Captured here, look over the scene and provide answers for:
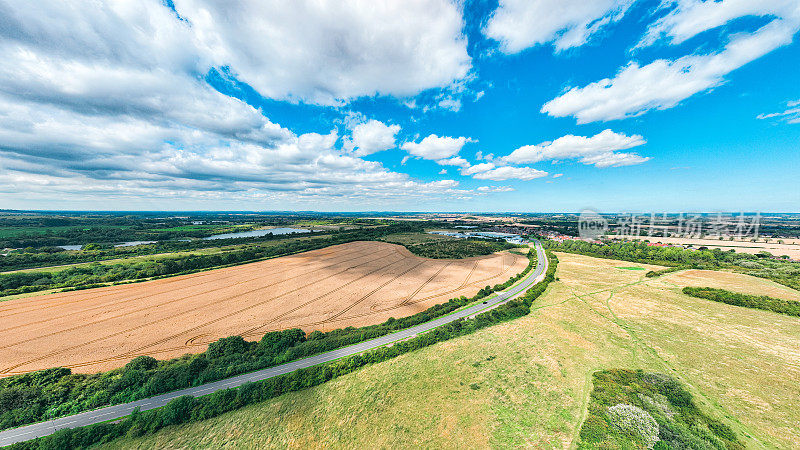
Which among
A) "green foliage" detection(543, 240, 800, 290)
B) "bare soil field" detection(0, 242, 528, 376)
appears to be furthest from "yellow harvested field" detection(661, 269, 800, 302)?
"bare soil field" detection(0, 242, 528, 376)

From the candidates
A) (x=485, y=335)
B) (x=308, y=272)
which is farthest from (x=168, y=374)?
(x=308, y=272)

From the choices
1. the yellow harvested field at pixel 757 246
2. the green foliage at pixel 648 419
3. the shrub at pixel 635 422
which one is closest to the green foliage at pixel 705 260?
the yellow harvested field at pixel 757 246

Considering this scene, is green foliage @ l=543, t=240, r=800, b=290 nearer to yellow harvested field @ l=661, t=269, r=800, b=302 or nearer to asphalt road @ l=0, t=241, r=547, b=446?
yellow harvested field @ l=661, t=269, r=800, b=302

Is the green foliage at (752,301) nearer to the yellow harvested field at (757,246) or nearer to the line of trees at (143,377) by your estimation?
the line of trees at (143,377)

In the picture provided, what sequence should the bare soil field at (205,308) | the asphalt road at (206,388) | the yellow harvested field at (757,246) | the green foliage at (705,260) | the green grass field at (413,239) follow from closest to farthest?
the asphalt road at (206,388), the bare soil field at (205,308), the green foliage at (705,260), the yellow harvested field at (757,246), the green grass field at (413,239)

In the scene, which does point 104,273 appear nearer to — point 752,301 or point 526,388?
point 526,388

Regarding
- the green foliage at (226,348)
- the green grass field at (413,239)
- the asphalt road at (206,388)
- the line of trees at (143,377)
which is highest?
the green grass field at (413,239)
